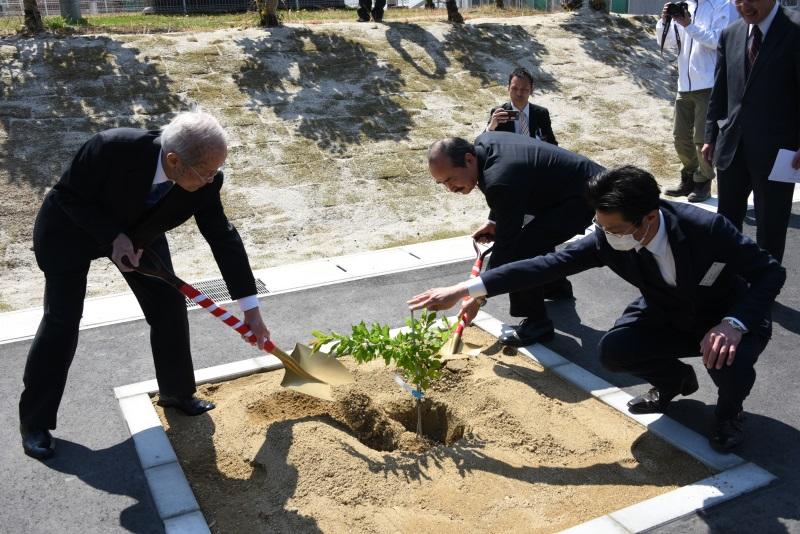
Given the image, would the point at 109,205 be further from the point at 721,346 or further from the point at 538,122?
the point at 538,122

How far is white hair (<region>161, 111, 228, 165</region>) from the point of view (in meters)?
3.24

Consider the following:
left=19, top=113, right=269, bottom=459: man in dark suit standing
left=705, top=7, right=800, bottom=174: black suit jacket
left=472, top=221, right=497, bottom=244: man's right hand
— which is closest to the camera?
left=705, top=7, right=800, bottom=174: black suit jacket

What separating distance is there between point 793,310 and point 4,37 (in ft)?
36.7

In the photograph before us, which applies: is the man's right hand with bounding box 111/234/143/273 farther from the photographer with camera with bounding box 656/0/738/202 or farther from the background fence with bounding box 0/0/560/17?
the background fence with bounding box 0/0/560/17

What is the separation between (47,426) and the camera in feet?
12.5

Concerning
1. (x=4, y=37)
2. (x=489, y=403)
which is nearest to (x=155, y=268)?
(x=489, y=403)

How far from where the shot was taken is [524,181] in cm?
454

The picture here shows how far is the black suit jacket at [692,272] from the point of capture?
11.1 feet

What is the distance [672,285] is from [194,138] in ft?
7.54

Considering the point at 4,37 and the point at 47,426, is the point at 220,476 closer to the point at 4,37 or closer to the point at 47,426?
the point at 47,426

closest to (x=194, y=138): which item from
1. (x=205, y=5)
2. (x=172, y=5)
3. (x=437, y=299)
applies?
(x=437, y=299)

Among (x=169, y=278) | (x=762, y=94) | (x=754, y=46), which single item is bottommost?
(x=169, y=278)

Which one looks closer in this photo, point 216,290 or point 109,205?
point 109,205

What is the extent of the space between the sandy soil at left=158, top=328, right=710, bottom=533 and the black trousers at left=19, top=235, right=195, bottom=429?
2.05 ft
